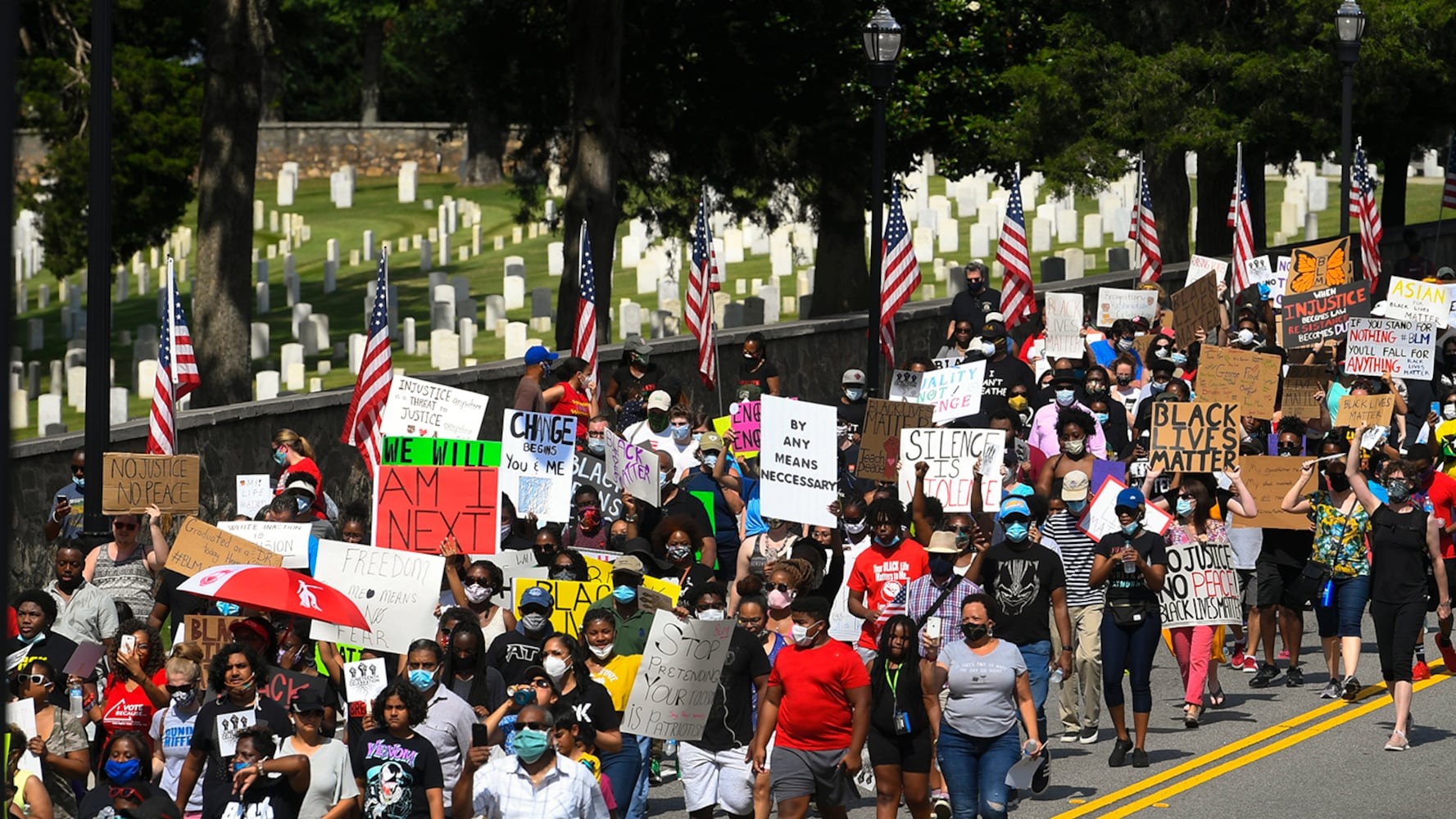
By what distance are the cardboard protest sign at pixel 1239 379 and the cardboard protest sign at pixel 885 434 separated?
3038mm

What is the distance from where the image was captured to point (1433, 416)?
20578mm

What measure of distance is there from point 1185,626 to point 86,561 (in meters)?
6.70

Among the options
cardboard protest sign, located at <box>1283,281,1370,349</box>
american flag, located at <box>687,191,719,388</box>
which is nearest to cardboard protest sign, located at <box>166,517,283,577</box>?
american flag, located at <box>687,191,719,388</box>

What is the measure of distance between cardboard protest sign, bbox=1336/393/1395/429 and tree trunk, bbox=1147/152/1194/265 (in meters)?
15.0

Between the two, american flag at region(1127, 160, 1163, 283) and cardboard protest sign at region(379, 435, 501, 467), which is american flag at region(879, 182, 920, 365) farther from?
cardboard protest sign at region(379, 435, 501, 467)

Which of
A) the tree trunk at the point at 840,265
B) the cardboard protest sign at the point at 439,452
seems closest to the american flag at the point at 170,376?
the cardboard protest sign at the point at 439,452

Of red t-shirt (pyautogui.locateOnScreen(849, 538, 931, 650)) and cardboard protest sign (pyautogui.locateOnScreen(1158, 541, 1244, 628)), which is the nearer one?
red t-shirt (pyautogui.locateOnScreen(849, 538, 931, 650))

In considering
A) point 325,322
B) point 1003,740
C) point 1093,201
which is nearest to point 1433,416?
point 1003,740

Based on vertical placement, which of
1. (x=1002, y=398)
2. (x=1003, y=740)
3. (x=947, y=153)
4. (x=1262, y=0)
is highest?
(x=1262, y=0)

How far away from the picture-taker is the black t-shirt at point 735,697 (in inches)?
458

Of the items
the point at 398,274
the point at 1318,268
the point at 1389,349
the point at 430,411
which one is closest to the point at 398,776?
the point at 430,411

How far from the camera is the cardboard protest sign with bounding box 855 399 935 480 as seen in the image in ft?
56.6

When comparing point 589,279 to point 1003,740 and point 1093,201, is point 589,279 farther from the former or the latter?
point 1093,201

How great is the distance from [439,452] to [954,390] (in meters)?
5.23
